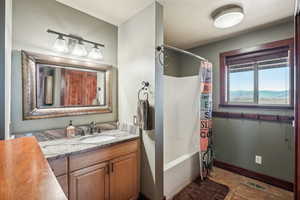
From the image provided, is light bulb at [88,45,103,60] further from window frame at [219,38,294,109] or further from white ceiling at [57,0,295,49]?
window frame at [219,38,294,109]

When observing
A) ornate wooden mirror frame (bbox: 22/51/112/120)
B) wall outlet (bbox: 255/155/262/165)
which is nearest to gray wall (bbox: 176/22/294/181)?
wall outlet (bbox: 255/155/262/165)

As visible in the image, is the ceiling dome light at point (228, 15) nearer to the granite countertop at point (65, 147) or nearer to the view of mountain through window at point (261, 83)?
the view of mountain through window at point (261, 83)

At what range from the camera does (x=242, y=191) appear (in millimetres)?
1908

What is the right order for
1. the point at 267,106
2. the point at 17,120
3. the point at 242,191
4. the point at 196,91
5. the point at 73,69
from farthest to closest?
the point at 196,91
the point at 267,106
the point at 242,191
the point at 73,69
the point at 17,120

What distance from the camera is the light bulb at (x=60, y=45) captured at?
156 cm

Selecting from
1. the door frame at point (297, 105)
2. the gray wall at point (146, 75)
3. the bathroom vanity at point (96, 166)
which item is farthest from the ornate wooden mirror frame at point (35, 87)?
the door frame at point (297, 105)

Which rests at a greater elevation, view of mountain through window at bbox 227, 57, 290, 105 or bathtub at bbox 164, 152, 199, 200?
view of mountain through window at bbox 227, 57, 290, 105

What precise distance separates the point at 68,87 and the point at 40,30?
66cm

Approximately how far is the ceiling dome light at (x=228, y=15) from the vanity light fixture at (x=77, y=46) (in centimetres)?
156

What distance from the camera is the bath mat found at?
1.79 metres

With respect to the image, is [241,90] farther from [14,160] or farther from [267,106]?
[14,160]

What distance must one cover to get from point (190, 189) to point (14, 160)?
202 cm

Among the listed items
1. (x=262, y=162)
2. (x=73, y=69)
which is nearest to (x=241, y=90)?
(x=262, y=162)

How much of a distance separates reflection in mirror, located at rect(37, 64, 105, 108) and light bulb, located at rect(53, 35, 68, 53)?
201 millimetres
